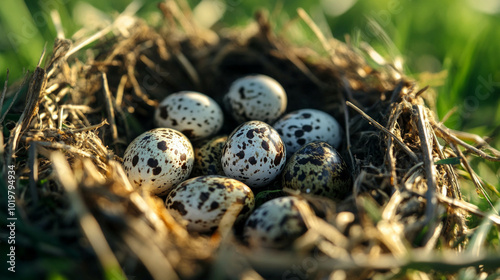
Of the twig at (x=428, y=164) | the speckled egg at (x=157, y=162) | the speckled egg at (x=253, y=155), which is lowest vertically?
the twig at (x=428, y=164)

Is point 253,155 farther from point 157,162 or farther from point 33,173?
point 33,173

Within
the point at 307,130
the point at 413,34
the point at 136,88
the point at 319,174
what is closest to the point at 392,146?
the point at 319,174

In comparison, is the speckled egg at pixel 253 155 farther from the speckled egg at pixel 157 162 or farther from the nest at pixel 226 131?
the nest at pixel 226 131

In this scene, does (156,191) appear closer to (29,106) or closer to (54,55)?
(29,106)

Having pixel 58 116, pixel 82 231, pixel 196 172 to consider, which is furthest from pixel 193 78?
pixel 82 231

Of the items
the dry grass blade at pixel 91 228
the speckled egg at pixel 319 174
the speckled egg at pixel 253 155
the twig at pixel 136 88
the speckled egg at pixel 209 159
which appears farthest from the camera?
the twig at pixel 136 88

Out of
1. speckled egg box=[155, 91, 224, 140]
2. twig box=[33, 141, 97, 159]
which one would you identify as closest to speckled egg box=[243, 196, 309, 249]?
twig box=[33, 141, 97, 159]

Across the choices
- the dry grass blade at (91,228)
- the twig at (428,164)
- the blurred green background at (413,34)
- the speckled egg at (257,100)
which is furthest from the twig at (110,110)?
the twig at (428,164)
